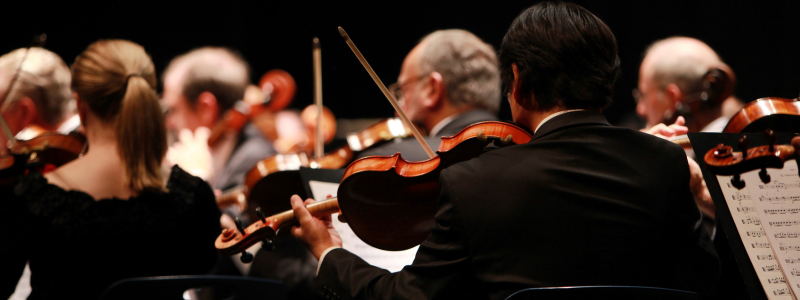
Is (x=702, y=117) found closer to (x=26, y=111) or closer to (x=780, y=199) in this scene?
(x=780, y=199)

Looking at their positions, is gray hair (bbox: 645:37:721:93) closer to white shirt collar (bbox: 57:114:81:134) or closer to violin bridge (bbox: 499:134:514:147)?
violin bridge (bbox: 499:134:514:147)

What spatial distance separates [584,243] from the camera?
50.1 inches

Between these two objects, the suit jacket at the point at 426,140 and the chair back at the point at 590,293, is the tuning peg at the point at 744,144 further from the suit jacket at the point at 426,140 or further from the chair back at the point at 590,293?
the suit jacket at the point at 426,140

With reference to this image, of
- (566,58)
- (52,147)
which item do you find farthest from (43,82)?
(566,58)

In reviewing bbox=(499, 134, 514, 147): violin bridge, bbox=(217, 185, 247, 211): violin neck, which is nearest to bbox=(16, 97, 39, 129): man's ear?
bbox=(217, 185, 247, 211): violin neck

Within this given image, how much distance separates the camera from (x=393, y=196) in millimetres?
→ 1663

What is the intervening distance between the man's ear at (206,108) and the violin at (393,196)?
2.09m

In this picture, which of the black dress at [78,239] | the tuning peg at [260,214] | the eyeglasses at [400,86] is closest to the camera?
the tuning peg at [260,214]

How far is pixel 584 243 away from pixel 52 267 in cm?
156

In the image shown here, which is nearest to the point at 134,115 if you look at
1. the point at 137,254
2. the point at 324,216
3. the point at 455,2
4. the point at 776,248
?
the point at 137,254

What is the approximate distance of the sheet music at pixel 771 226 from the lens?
4.74 feet

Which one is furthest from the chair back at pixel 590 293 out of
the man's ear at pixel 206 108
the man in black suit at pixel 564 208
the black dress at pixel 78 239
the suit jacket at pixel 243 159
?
the man's ear at pixel 206 108

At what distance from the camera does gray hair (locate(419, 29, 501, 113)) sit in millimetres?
2623

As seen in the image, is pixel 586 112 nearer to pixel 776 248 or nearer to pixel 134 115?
pixel 776 248
